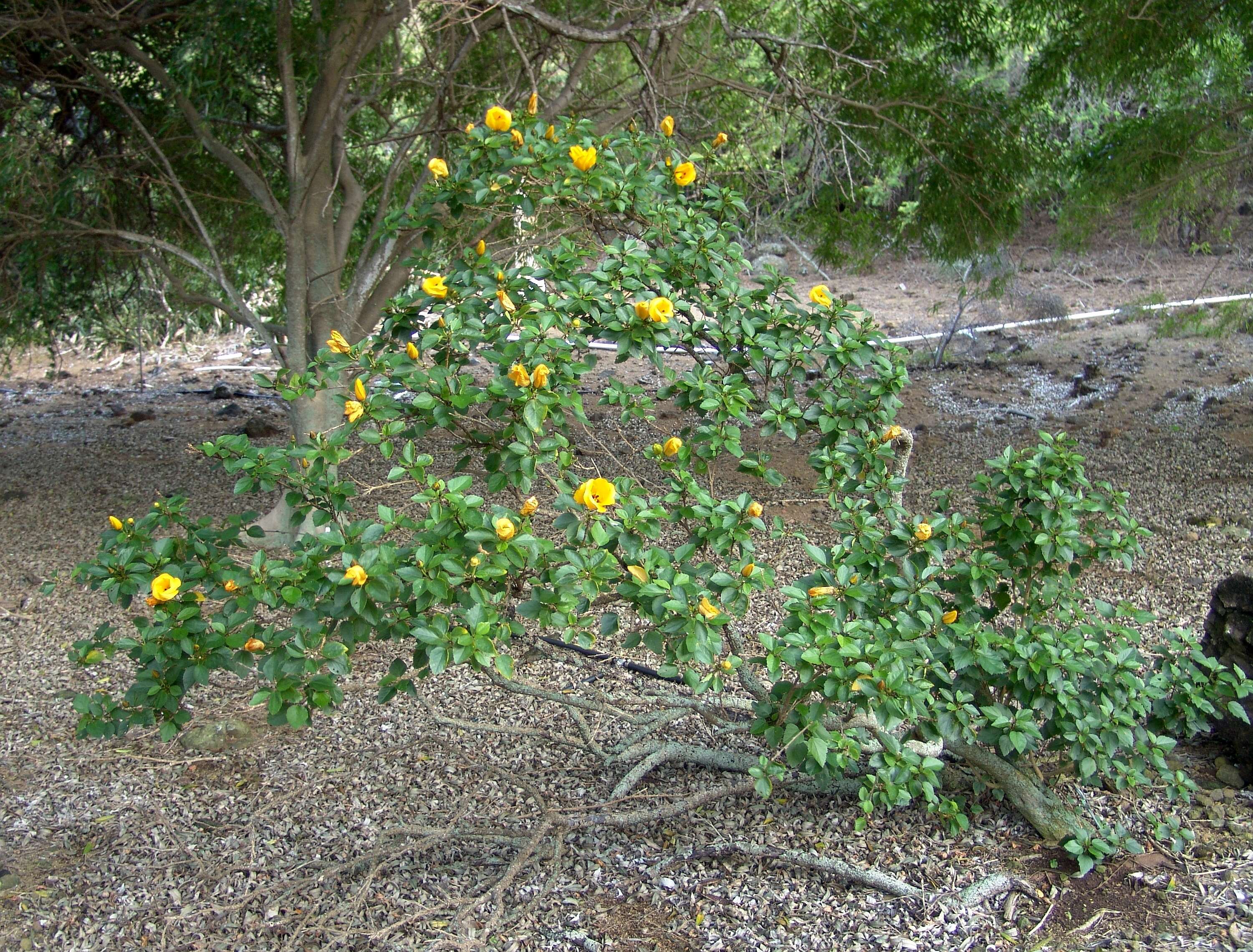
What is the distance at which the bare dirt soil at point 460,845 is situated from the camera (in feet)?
7.82

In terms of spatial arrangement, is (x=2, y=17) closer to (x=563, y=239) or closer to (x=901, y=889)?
(x=563, y=239)

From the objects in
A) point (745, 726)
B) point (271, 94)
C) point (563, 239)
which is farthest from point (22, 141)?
point (745, 726)

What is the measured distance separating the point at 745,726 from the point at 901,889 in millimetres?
562

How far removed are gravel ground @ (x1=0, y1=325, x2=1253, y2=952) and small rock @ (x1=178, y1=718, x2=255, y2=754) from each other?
0.05m

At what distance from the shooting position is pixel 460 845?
2.82 metres

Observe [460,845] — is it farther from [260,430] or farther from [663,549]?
[260,430]

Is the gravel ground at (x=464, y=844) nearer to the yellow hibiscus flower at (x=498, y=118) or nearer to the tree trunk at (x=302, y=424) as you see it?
the tree trunk at (x=302, y=424)

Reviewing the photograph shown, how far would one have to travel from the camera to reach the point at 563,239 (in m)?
2.60

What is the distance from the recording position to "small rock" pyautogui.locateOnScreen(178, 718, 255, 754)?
3.51 meters

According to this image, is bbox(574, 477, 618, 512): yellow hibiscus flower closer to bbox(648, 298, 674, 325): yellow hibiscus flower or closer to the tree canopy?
bbox(648, 298, 674, 325): yellow hibiscus flower

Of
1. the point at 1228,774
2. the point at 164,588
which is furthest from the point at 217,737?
the point at 1228,774

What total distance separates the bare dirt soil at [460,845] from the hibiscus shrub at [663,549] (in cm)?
17

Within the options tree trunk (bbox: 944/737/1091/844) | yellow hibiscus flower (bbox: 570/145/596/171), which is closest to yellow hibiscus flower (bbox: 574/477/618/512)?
Answer: yellow hibiscus flower (bbox: 570/145/596/171)

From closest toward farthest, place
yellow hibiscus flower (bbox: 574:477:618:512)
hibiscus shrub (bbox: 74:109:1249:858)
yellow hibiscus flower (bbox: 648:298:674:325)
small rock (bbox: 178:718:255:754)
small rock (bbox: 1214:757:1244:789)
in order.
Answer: yellow hibiscus flower (bbox: 574:477:618:512), hibiscus shrub (bbox: 74:109:1249:858), yellow hibiscus flower (bbox: 648:298:674:325), small rock (bbox: 1214:757:1244:789), small rock (bbox: 178:718:255:754)
